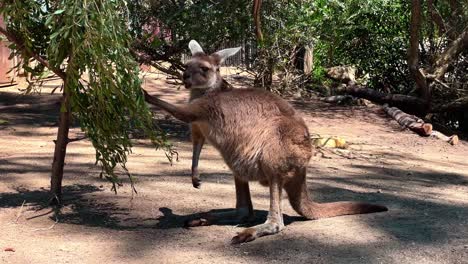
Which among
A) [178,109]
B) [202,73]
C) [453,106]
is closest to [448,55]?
[453,106]

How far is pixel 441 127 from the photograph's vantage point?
520 inches

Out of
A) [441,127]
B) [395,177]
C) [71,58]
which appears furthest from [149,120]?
[441,127]

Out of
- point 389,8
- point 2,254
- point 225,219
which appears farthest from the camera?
point 389,8

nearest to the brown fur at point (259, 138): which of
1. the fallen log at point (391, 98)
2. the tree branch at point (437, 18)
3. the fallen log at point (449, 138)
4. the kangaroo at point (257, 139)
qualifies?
the kangaroo at point (257, 139)

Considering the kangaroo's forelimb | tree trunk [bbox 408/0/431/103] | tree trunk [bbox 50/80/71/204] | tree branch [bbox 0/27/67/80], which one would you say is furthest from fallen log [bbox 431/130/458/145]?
tree branch [bbox 0/27/67/80]

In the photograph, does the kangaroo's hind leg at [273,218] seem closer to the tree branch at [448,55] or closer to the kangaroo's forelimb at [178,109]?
the kangaroo's forelimb at [178,109]

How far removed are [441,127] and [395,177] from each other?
608cm

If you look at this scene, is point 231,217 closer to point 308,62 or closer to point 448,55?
point 448,55

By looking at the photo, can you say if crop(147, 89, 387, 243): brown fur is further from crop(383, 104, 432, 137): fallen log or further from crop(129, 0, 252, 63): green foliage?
crop(383, 104, 432, 137): fallen log

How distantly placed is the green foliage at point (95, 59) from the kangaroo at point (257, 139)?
27cm

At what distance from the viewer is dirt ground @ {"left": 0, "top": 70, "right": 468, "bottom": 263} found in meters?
4.16

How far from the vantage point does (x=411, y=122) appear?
462 inches

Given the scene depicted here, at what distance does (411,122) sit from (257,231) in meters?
7.89

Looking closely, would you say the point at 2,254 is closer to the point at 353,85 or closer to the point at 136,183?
the point at 136,183
